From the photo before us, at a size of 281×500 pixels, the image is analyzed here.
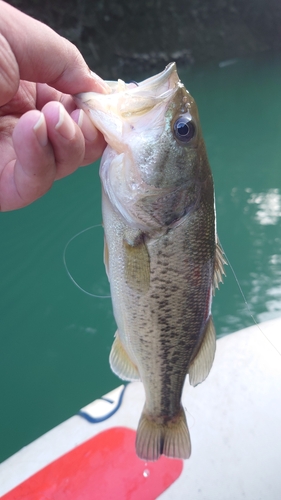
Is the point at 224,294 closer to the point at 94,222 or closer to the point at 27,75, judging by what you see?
the point at 94,222

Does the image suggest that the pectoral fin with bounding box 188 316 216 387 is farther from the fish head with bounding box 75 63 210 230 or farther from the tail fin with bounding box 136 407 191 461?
the fish head with bounding box 75 63 210 230

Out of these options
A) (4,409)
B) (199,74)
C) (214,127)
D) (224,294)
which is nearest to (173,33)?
(199,74)

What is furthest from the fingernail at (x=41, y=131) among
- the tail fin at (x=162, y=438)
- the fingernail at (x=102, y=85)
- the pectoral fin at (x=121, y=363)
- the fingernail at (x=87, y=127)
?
the tail fin at (x=162, y=438)

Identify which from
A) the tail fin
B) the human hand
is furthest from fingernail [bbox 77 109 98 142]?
the tail fin

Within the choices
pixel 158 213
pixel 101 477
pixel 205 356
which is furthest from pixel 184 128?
pixel 101 477

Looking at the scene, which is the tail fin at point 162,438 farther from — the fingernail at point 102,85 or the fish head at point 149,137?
the fingernail at point 102,85

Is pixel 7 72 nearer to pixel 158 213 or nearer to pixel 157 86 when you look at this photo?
pixel 157 86

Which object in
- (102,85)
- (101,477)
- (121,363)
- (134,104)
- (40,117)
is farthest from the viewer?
(101,477)
